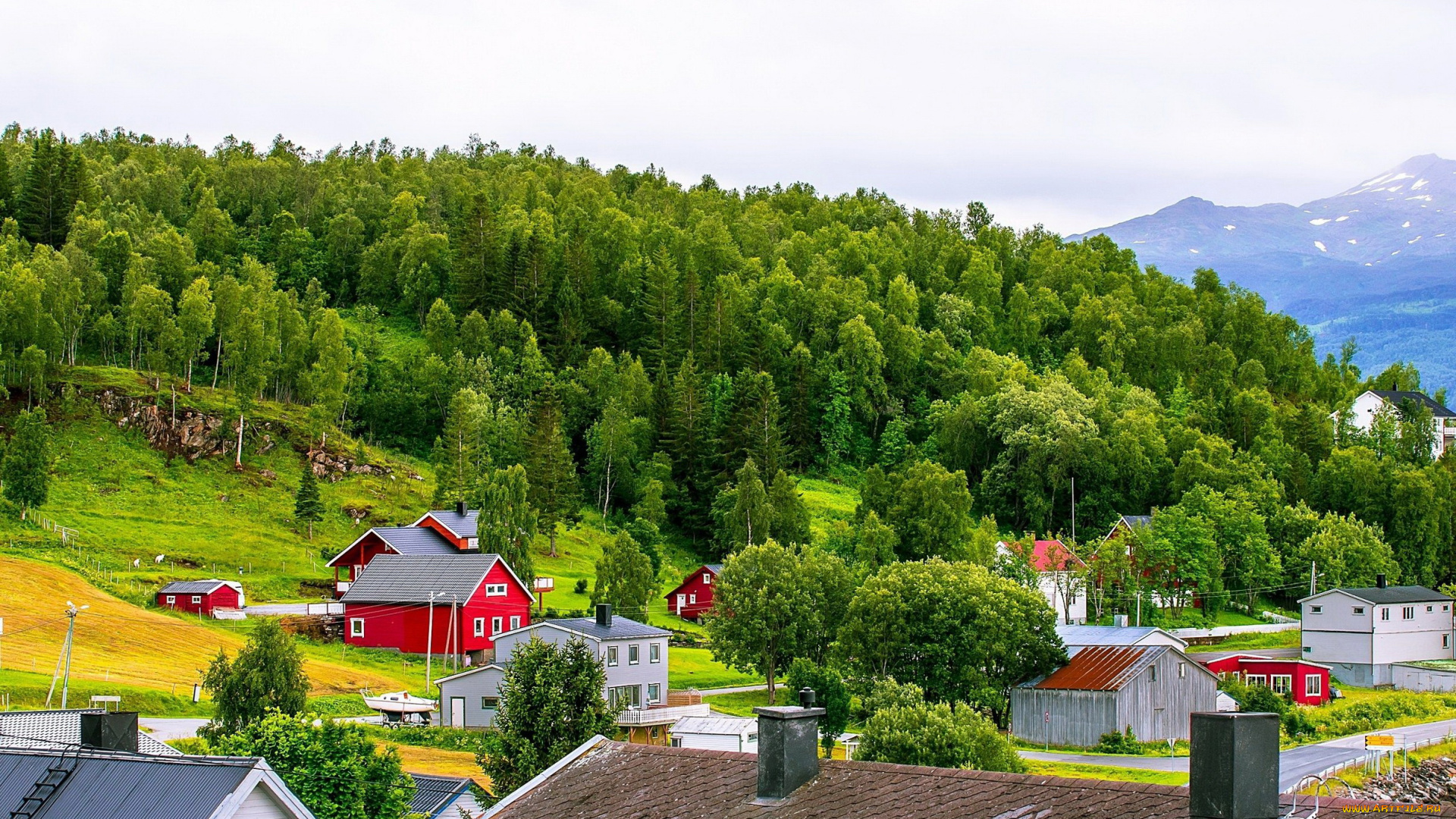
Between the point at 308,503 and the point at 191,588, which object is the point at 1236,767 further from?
the point at 308,503

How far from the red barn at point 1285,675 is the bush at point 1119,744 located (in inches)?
520

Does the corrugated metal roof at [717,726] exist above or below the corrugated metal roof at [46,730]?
below

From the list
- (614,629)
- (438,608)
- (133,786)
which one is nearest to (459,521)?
(438,608)

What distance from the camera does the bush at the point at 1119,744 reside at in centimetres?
5556

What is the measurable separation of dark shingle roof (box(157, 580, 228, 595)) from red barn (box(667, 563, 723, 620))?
28.3 m

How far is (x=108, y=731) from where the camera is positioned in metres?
22.6

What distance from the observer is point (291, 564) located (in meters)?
80.8

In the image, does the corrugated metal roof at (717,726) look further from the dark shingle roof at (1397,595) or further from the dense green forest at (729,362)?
the dark shingle roof at (1397,595)

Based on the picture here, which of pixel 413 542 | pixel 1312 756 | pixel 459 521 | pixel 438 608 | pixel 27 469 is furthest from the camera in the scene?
pixel 459 521

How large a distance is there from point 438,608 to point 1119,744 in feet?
104

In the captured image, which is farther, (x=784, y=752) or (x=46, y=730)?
(x=46, y=730)

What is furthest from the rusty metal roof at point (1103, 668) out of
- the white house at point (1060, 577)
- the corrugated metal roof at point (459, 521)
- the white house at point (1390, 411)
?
the white house at point (1390, 411)

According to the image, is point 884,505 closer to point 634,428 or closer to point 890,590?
point 634,428

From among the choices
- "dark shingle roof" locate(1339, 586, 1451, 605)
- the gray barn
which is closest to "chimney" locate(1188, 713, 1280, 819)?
the gray barn
